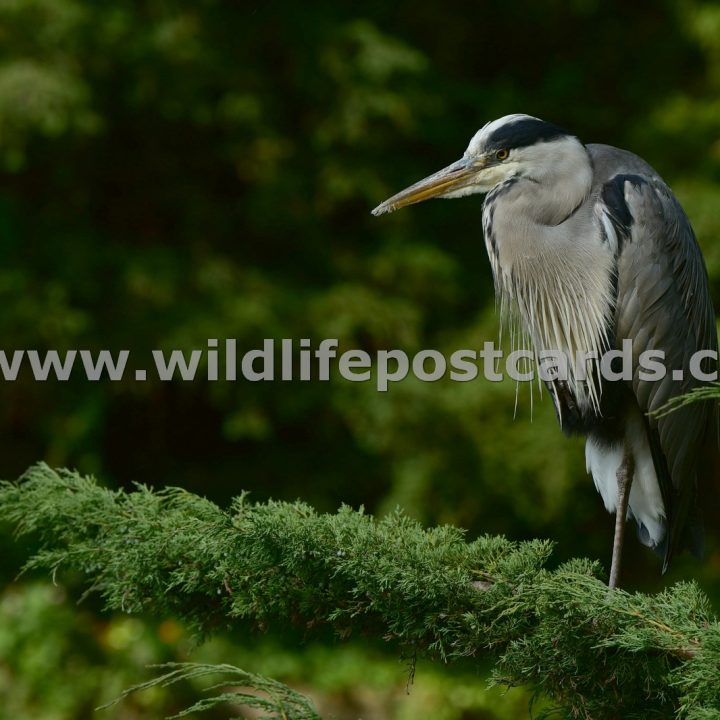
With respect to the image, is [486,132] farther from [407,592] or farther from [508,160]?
[407,592]

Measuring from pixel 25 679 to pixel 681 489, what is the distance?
283cm

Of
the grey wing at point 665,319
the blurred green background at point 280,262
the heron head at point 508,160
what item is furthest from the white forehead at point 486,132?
the blurred green background at point 280,262

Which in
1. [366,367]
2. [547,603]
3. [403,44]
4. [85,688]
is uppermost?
[403,44]

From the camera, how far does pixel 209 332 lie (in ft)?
15.1

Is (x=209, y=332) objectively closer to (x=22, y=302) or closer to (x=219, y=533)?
(x=22, y=302)

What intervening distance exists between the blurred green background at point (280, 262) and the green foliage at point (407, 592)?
2500 millimetres

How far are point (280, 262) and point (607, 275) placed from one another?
2.82 metres

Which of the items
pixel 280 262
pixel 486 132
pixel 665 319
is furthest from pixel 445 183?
pixel 280 262

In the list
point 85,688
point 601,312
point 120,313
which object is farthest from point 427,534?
point 120,313

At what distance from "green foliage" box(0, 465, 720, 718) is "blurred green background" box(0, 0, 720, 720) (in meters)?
2.50

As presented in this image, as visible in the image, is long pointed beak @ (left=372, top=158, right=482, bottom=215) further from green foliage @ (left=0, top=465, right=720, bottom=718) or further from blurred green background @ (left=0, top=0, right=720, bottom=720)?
blurred green background @ (left=0, top=0, right=720, bottom=720)

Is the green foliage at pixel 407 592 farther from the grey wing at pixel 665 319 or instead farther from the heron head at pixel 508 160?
the heron head at pixel 508 160

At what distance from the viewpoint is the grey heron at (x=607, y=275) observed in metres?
2.56

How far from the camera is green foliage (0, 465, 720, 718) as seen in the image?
1.49 m
